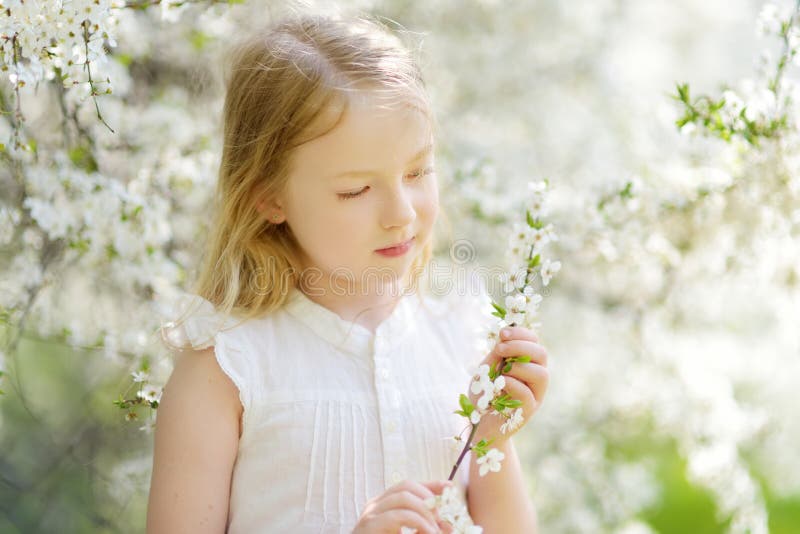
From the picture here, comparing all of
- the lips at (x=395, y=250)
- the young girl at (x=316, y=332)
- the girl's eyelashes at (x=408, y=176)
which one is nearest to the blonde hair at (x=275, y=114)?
the young girl at (x=316, y=332)

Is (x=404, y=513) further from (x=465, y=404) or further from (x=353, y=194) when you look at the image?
(x=353, y=194)

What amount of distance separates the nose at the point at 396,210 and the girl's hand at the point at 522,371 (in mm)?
234

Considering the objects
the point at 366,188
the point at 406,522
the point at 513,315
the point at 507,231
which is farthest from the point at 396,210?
the point at 507,231

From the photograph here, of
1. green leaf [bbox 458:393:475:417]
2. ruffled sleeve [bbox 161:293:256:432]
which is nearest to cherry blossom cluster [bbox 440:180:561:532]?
green leaf [bbox 458:393:475:417]

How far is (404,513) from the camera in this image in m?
1.08

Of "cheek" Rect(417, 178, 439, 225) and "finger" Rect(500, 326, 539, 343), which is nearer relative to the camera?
"finger" Rect(500, 326, 539, 343)

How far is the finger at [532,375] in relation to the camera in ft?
4.00

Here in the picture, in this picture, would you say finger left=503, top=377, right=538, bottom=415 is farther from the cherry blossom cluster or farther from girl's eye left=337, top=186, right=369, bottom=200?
girl's eye left=337, top=186, right=369, bottom=200

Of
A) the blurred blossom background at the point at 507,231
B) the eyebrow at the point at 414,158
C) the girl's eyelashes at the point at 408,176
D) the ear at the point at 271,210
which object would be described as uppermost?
the eyebrow at the point at 414,158

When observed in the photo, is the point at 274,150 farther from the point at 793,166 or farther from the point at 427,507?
the point at 793,166

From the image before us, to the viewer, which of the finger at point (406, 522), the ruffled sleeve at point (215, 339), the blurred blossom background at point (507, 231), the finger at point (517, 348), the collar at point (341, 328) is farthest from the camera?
the blurred blossom background at point (507, 231)

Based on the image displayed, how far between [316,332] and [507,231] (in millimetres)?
1058

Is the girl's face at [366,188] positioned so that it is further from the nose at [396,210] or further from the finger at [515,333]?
the finger at [515,333]

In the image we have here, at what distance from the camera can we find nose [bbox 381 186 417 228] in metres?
1.28
